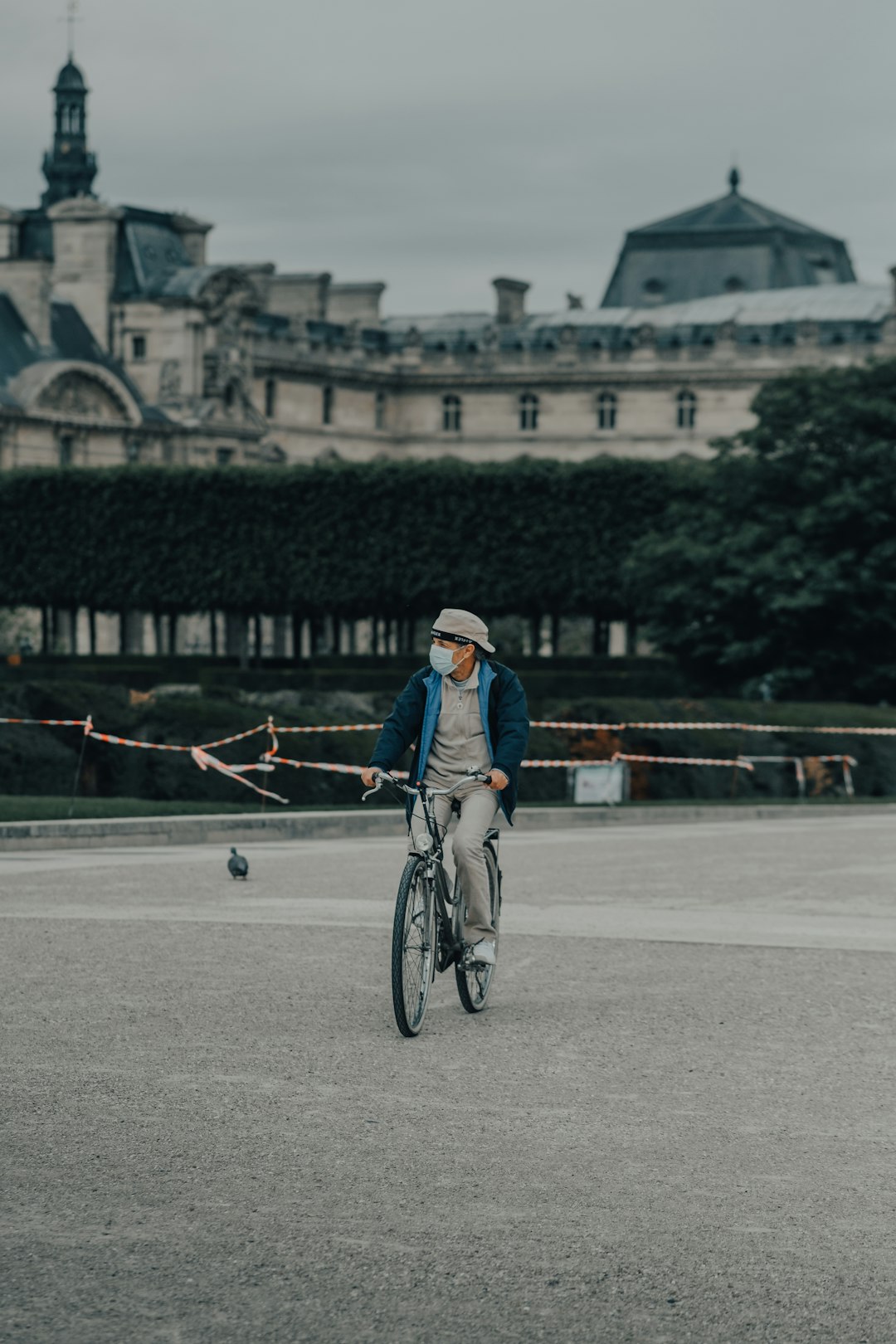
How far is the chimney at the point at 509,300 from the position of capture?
13512cm

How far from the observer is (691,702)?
116 ft

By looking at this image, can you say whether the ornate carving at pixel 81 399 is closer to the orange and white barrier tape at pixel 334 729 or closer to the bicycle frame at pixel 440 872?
the orange and white barrier tape at pixel 334 729

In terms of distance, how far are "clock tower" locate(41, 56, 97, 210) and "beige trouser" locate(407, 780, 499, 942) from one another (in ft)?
403

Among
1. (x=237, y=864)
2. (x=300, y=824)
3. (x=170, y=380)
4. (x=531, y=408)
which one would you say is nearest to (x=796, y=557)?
(x=300, y=824)

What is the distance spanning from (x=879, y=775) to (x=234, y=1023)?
2699 cm

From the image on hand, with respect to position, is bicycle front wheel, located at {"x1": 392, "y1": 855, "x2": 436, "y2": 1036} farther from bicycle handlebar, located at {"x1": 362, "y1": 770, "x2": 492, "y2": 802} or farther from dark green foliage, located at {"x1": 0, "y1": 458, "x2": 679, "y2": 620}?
dark green foliage, located at {"x1": 0, "y1": 458, "x2": 679, "y2": 620}

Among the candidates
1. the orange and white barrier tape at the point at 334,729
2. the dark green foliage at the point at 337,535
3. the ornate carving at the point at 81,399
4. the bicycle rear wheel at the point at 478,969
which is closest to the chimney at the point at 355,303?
the ornate carving at the point at 81,399

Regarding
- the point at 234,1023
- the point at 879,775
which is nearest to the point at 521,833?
the point at 879,775

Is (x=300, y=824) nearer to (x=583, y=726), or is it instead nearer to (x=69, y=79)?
(x=583, y=726)

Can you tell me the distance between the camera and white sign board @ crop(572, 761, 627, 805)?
103 feet

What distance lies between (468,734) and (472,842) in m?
0.51

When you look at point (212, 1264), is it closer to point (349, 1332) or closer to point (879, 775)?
point (349, 1332)

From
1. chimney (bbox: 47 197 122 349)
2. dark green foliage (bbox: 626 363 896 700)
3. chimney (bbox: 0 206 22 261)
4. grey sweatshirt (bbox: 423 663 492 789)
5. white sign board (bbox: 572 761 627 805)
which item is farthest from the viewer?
chimney (bbox: 47 197 122 349)

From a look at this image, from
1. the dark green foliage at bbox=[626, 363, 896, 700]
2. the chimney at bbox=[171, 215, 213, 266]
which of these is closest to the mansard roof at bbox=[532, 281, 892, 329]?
the chimney at bbox=[171, 215, 213, 266]
